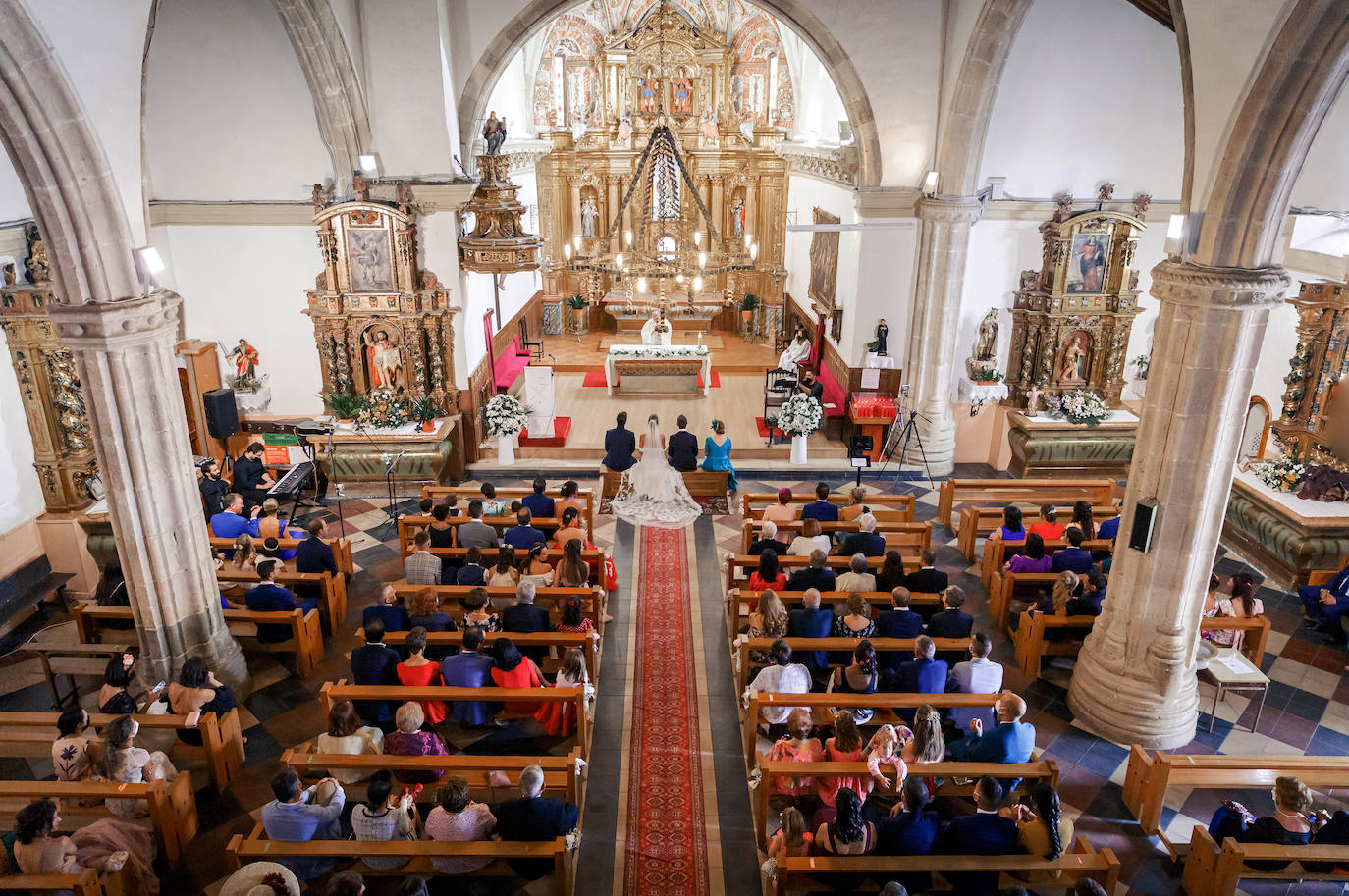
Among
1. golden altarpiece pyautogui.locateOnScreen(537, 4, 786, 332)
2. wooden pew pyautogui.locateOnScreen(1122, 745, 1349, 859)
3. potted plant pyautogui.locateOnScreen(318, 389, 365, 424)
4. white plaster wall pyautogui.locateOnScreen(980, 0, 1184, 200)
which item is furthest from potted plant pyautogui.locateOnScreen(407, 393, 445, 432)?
wooden pew pyautogui.locateOnScreen(1122, 745, 1349, 859)

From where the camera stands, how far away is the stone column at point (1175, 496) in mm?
6504

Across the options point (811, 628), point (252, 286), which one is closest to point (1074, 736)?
point (811, 628)

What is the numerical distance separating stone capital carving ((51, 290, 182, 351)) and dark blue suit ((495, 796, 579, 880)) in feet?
15.1

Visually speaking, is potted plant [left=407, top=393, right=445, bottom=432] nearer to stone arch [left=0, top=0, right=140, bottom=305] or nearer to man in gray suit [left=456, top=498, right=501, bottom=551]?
man in gray suit [left=456, top=498, right=501, bottom=551]

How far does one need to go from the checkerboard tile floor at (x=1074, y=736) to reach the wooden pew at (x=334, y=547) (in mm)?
253

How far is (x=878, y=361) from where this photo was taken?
14.0 metres

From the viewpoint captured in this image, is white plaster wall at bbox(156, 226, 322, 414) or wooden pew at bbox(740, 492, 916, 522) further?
white plaster wall at bbox(156, 226, 322, 414)

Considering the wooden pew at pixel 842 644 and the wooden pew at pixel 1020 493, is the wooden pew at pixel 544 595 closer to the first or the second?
the wooden pew at pixel 842 644

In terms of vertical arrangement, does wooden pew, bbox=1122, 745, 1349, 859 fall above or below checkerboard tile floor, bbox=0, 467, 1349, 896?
above

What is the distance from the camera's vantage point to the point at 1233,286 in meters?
6.32

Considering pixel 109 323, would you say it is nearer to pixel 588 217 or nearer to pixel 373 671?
pixel 373 671

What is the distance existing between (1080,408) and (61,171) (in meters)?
13.0

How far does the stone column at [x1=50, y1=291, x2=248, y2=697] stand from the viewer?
22.1ft

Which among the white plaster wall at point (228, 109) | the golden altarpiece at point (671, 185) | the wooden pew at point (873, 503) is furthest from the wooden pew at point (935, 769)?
the golden altarpiece at point (671, 185)
